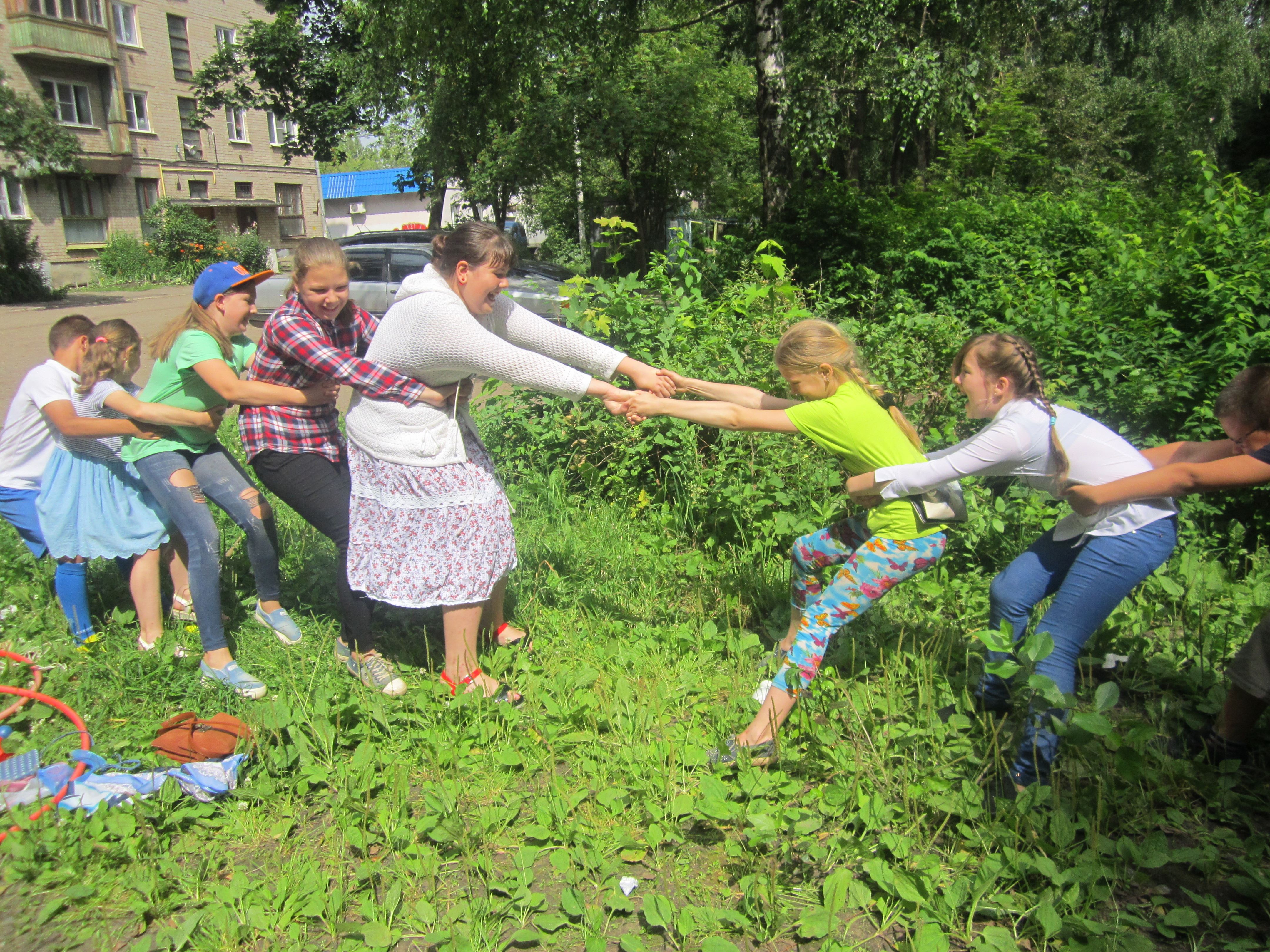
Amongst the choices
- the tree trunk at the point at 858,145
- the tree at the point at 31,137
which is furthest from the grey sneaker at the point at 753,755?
the tree at the point at 31,137

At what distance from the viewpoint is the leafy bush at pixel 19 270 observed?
24641 millimetres

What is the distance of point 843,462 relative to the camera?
3.44 meters

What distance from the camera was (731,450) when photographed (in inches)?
207

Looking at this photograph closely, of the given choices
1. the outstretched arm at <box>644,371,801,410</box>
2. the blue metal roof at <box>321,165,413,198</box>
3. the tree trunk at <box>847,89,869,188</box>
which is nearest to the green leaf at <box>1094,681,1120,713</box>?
the outstretched arm at <box>644,371,801,410</box>

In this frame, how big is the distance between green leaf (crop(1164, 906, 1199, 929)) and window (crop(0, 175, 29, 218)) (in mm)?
36364

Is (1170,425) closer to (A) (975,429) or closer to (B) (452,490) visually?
(A) (975,429)

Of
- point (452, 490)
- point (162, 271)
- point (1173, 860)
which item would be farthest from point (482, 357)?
point (162, 271)

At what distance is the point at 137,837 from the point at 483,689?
1207mm

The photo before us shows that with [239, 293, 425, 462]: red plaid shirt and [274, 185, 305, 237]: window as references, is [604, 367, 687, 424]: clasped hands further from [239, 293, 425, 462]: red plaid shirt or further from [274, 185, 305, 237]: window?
[274, 185, 305, 237]: window

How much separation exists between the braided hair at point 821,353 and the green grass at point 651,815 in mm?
1113

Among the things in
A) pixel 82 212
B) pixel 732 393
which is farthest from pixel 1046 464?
pixel 82 212

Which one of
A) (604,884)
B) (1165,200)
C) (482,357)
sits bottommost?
(604,884)

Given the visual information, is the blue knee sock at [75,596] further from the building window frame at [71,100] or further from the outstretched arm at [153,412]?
the building window frame at [71,100]

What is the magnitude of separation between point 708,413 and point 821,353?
47 cm
